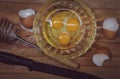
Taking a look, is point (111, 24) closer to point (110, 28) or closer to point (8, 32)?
point (110, 28)

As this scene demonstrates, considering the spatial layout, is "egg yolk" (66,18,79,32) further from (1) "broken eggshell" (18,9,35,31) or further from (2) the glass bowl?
(1) "broken eggshell" (18,9,35,31)

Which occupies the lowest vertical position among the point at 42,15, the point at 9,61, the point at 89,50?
the point at 9,61

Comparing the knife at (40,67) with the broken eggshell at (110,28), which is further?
the broken eggshell at (110,28)

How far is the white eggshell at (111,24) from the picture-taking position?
1.22m

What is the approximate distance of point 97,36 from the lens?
4.24 ft

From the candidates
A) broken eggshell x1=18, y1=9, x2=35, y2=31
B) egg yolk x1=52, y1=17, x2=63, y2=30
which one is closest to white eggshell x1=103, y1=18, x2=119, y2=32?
egg yolk x1=52, y1=17, x2=63, y2=30

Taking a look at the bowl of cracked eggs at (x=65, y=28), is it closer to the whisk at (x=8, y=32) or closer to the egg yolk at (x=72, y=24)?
the egg yolk at (x=72, y=24)

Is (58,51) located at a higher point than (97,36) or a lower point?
lower

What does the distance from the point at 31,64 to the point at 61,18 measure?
28 centimetres

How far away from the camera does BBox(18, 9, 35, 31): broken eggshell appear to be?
1186mm

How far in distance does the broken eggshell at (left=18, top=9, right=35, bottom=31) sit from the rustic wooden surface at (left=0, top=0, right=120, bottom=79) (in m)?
0.04

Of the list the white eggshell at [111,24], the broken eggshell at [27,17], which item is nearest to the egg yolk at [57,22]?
the broken eggshell at [27,17]

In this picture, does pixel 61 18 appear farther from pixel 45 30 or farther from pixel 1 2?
pixel 1 2

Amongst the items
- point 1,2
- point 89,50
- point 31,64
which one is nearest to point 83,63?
point 89,50
